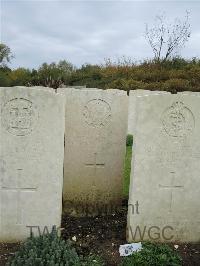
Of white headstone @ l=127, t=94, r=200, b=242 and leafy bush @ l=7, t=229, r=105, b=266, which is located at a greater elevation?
white headstone @ l=127, t=94, r=200, b=242

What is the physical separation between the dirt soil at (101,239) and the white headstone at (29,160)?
1.16ft

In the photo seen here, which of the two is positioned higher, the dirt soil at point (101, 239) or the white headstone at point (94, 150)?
the white headstone at point (94, 150)

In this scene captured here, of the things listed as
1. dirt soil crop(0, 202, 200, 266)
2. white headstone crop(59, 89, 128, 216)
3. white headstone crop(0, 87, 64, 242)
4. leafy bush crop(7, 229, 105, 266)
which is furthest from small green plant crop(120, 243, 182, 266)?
white headstone crop(59, 89, 128, 216)

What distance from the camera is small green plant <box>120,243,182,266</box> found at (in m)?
4.18

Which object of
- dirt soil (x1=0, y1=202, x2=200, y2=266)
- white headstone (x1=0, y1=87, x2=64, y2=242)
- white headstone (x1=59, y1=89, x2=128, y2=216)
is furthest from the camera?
white headstone (x1=59, y1=89, x2=128, y2=216)

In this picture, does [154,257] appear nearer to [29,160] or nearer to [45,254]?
[45,254]

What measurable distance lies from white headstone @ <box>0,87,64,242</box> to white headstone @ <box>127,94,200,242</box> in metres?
0.88

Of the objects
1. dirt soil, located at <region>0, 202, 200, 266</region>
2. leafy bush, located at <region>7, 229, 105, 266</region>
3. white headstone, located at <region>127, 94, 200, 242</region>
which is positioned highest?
white headstone, located at <region>127, 94, 200, 242</region>

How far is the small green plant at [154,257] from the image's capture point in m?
4.18

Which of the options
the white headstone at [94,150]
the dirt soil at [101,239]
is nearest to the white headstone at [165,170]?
the dirt soil at [101,239]

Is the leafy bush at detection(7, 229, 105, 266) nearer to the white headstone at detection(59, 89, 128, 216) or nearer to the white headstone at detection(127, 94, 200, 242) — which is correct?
the white headstone at detection(127, 94, 200, 242)

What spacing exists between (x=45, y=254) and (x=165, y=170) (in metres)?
1.64

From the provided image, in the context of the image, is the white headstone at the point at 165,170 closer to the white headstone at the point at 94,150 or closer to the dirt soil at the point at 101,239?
the dirt soil at the point at 101,239

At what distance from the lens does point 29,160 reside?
4469 mm
